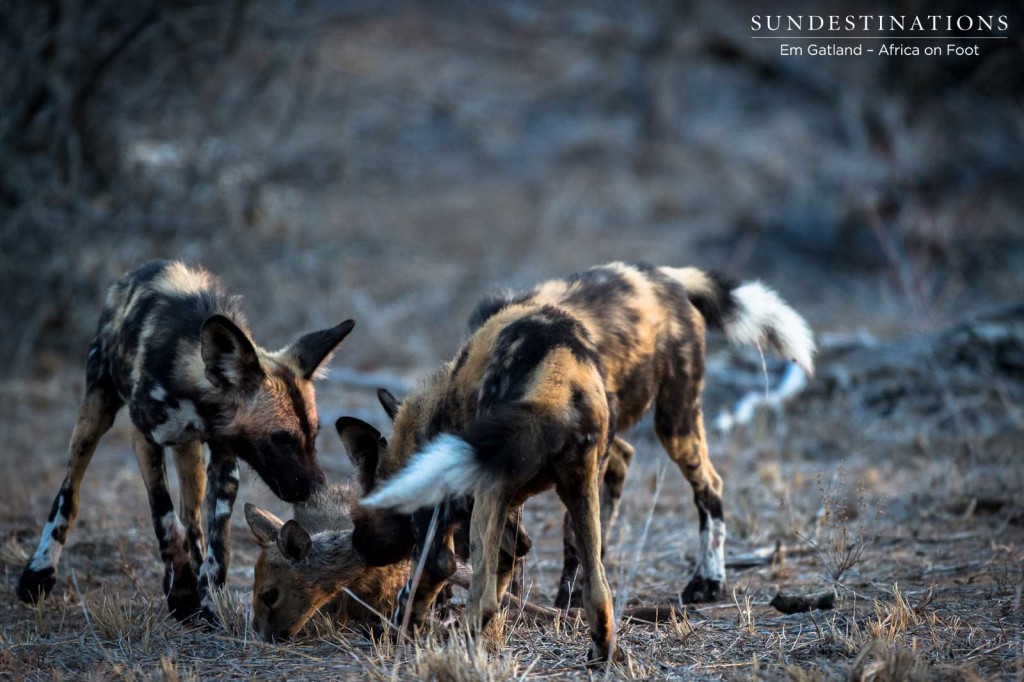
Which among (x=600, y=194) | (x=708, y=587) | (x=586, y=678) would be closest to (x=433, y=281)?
(x=600, y=194)

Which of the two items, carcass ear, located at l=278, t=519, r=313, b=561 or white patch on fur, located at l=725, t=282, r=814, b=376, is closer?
carcass ear, located at l=278, t=519, r=313, b=561

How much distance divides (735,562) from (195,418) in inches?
88.2

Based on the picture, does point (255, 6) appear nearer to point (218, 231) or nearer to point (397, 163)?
point (218, 231)

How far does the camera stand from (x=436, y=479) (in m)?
2.73

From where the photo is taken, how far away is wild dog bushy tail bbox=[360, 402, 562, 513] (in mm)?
2736

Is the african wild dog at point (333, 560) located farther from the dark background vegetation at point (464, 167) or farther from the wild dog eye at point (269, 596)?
the dark background vegetation at point (464, 167)

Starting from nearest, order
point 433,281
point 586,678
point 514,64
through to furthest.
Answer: point 586,678 < point 433,281 < point 514,64

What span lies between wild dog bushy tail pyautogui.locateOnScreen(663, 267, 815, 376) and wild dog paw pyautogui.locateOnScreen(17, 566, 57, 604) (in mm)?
2644

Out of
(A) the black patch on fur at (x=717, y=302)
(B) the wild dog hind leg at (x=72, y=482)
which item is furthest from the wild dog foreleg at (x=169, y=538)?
(A) the black patch on fur at (x=717, y=302)

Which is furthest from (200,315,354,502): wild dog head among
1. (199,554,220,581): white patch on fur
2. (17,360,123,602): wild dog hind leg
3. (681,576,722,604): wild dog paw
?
(681,576,722,604): wild dog paw

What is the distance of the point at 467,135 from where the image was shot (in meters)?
15.0

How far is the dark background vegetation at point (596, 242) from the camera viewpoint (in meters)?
3.70

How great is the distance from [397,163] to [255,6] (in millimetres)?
5733

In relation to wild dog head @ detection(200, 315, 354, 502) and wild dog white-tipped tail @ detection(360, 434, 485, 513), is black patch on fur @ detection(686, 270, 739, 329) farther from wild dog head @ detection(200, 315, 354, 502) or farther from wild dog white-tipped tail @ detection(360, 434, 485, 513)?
wild dog white-tipped tail @ detection(360, 434, 485, 513)
